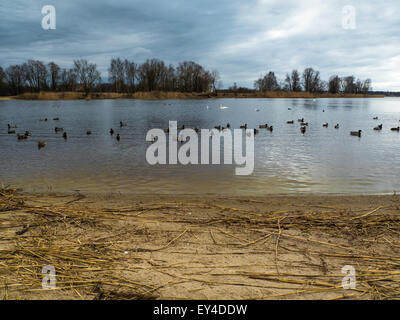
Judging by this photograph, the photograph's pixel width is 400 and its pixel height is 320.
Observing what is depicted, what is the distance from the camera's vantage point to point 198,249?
13.3 feet

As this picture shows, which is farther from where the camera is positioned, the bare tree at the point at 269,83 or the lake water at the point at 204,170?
the bare tree at the point at 269,83

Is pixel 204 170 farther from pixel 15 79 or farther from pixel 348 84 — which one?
pixel 348 84

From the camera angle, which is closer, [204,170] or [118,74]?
[204,170]

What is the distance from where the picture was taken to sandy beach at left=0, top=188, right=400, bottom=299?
123 inches

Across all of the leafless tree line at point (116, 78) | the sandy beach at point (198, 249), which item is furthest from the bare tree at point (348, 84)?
the sandy beach at point (198, 249)

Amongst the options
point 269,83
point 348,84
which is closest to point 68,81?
point 269,83

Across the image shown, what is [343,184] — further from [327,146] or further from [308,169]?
[327,146]

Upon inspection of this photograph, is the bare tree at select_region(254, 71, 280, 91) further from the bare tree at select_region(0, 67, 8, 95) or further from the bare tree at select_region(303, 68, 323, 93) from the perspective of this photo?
the bare tree at select_region(0, 67, 8, 95)

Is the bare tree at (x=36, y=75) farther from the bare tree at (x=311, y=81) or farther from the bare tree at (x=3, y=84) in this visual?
the bare tree at (x=311, y=81)

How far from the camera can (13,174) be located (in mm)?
9844

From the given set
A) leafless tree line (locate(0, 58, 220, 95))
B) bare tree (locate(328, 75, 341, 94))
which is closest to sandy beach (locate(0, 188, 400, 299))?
leafless tree line (locate(0, 58, 220, 95))

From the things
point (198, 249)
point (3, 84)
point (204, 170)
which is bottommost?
point (198, 249)

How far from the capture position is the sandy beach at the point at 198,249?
10.3 feet

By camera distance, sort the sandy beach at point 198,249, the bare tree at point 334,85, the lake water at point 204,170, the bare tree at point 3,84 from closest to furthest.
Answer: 1. the sandy beach at point 198,249
2. the lake water at point 204,170
3. the bare tree at point 3,84
4. the bare tree at point 334,85
